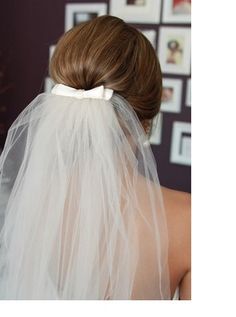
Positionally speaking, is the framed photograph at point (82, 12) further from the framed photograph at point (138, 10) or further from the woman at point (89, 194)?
the woman at point (89, 194)

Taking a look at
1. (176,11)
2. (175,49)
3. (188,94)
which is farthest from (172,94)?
(176,11)

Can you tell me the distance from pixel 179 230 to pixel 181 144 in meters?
1.26

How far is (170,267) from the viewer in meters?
0.90

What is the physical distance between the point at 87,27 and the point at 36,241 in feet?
1.55

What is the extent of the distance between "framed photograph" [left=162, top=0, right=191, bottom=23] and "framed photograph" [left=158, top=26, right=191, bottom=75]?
0.13 ft

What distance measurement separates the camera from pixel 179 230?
878 millimetres

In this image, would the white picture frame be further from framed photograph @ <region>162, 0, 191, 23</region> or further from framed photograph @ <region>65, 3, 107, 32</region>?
framed photograph @ <region>65, 3, 107, 32</region>

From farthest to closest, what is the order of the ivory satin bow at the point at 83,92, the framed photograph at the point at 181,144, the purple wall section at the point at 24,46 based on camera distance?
the purple wall section at the point at 24,46 < the framed photograph at the point at 181,144 < the ivory satin bow at the point at 83,92

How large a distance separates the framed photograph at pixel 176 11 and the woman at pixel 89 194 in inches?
47.4

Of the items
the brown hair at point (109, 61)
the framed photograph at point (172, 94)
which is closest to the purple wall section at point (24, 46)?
the framed photograph at point (172, 94)

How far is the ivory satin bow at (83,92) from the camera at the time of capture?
82 cm
